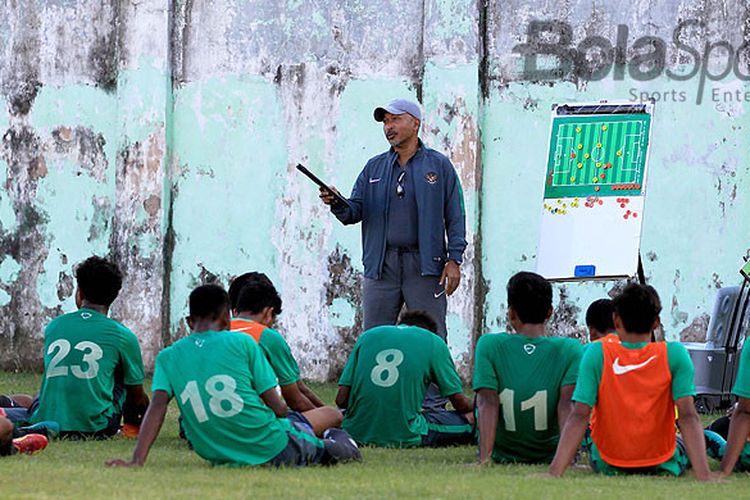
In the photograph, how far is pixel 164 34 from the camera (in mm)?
13094

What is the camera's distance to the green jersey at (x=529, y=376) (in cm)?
754

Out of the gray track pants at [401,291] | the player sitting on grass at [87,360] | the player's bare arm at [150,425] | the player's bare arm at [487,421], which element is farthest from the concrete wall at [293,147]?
the player's bare arm at [150,425]

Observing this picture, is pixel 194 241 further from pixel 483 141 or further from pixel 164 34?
pixel 483 141

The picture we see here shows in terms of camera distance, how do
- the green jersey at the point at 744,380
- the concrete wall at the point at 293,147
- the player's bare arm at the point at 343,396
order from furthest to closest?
the concrete wall at the point at 293,147, the player's bare arm at the point at 343,396, the green jersey at the point at 744,380

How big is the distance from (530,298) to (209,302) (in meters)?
1.58

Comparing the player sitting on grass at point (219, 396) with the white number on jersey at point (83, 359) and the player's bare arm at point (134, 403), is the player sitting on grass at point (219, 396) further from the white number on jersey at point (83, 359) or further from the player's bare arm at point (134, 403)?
the player's bare arm at point (134, 403)

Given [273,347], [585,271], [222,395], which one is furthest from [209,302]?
[585,271]

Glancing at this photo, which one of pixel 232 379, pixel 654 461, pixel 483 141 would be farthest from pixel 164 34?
pixel 654 461

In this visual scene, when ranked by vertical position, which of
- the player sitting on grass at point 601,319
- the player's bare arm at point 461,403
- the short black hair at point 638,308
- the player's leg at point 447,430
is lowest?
the player's leg at point 447,430

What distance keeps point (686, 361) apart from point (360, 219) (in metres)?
3.53

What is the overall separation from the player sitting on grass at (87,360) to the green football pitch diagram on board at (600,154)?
3.73 meters

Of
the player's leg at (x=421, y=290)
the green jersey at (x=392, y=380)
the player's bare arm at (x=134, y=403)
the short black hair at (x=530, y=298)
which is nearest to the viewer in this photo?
the short black hair at (x=530, y=298)

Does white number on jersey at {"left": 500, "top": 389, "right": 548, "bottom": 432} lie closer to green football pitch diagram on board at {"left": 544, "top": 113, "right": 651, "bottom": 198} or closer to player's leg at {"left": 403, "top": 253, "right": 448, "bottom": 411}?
player's leg at {"left": 403, "top": 253, "right": 448, "bottom": 411}

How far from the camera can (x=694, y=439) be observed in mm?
6676
